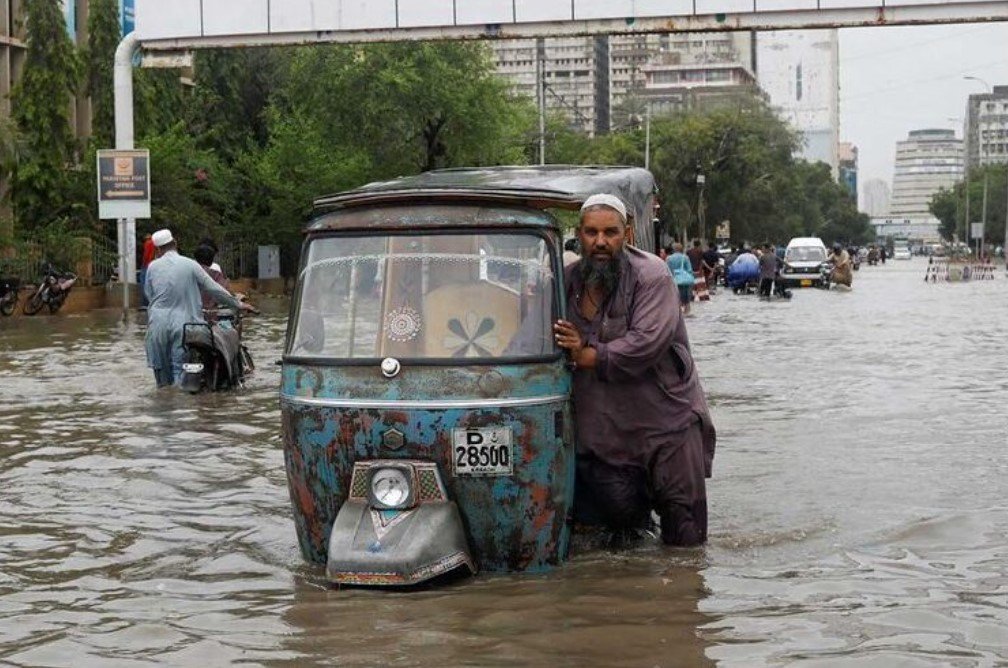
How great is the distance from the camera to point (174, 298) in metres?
15.4

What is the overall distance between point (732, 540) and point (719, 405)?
6754mm

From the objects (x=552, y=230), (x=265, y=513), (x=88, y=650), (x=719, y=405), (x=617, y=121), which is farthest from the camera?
(x=617, y=121)

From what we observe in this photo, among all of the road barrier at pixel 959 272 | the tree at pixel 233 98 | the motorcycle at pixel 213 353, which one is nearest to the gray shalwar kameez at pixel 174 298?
the motorcycle at pixel 213 353

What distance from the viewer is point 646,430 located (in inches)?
296

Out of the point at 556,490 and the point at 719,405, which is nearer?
the point at 556,490

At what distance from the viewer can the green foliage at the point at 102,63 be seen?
4219cm

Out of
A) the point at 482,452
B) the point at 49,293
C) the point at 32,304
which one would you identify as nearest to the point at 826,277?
the point at 49,293

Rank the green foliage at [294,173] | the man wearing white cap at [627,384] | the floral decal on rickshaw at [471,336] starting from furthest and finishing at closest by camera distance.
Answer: the green foliage at [294,173] → the man wearing white cap at [627,384] → the floral decal on rickshaw at [471,336]

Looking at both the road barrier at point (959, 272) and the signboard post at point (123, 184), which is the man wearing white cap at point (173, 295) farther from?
the road barrier at point (959, 272)

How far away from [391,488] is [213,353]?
30.1 ft

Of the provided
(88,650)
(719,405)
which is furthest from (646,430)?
(719,405)

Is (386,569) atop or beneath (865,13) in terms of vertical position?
beneath

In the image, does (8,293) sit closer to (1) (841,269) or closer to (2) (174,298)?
(2) (174,298)

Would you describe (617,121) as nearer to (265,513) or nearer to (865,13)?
(865,13)
